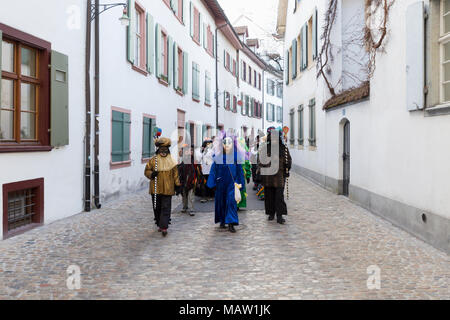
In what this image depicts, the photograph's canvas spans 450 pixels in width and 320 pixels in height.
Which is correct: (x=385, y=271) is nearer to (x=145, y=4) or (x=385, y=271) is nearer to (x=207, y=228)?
(x=207, y=228)

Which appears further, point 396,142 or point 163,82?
point 163,82

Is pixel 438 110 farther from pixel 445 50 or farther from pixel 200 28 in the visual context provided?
pixel 200 28

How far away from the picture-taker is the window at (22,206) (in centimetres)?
755

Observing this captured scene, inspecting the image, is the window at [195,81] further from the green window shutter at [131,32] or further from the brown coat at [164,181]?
the brown coat at [164,181]

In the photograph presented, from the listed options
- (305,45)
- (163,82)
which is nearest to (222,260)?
(163,82)

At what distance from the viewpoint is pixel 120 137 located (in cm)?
1274

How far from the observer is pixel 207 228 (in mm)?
8477

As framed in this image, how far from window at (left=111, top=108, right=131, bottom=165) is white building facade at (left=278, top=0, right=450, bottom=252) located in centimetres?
568

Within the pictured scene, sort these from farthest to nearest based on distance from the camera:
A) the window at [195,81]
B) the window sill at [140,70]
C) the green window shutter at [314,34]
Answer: the window at [195,81]
the green window shutter at [314,34]
the window sill at [140,70]

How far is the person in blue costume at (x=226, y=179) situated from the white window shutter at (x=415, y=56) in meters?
2.98

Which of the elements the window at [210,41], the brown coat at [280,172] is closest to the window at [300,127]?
the window at [210,41]

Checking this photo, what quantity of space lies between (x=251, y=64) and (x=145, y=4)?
1076 inches

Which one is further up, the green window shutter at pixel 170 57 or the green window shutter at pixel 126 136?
the green window shutter at pixel 170 57

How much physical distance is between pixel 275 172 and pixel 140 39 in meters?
7.56
